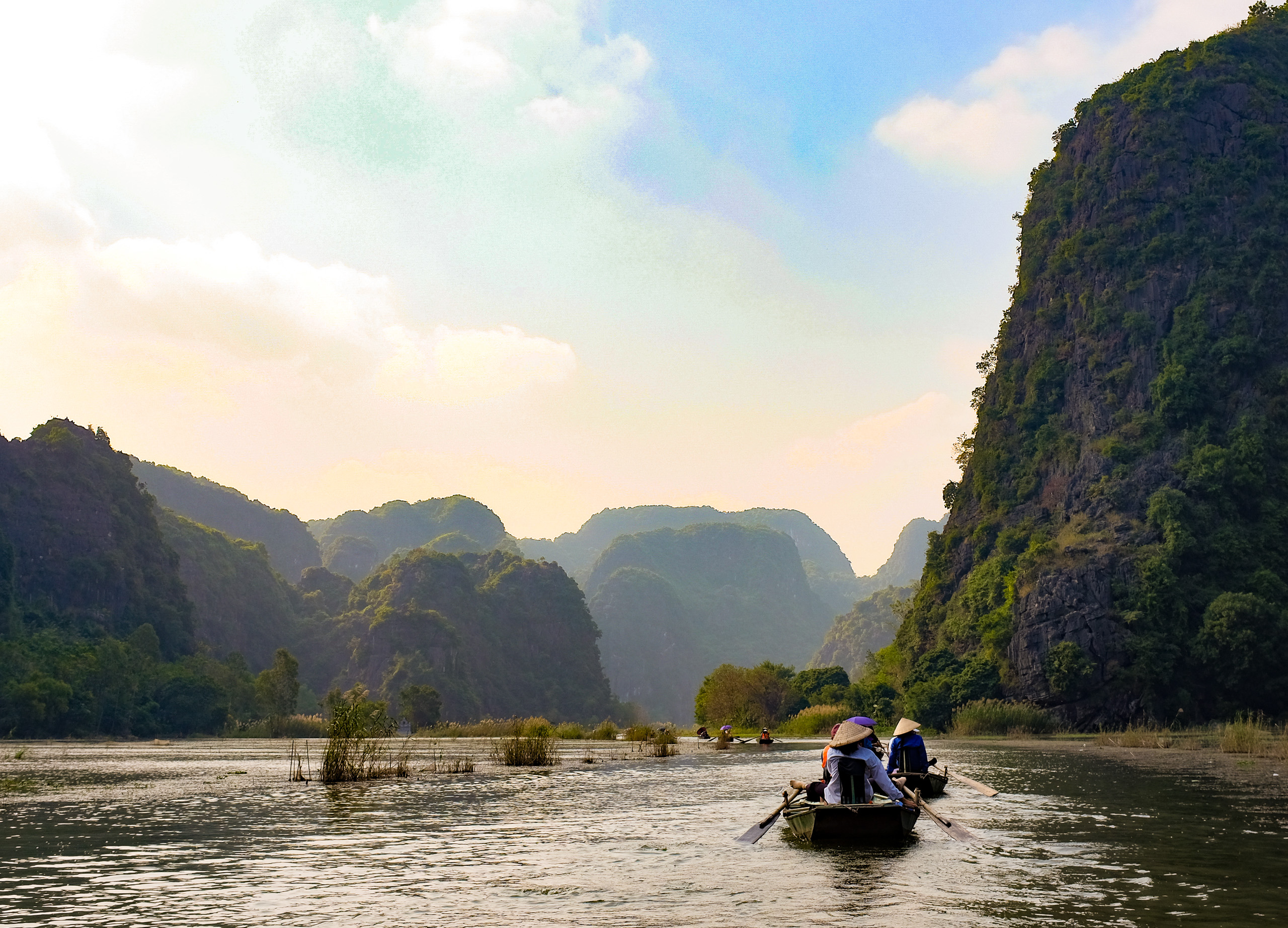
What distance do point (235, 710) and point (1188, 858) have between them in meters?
113

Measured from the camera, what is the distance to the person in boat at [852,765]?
19219 millimetres

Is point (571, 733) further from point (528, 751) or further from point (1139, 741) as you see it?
point (1139, 741)

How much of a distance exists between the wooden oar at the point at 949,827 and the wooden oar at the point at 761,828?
210cm

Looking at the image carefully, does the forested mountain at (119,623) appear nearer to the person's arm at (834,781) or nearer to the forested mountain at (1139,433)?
the forested mountain at (1139,433)

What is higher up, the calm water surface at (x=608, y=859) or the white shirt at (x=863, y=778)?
the white shirt at (x=863, y=778)

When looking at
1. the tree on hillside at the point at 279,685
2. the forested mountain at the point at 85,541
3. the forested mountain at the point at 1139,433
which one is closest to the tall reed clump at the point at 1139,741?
the forested mountain at the point at 1139,433

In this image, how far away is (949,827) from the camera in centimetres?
1916

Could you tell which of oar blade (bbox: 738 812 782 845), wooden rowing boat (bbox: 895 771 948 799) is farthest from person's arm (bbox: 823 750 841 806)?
wooden rowing boat (bbox: 895 771 948 799)

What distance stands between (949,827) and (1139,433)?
78615 mm

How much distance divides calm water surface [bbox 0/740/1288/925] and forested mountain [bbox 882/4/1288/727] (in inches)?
1990

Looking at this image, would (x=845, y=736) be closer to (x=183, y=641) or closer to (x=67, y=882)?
(x=67, y=882)

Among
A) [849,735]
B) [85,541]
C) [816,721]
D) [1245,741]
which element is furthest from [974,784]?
[85,541]

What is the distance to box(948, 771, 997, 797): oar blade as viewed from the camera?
25266mm

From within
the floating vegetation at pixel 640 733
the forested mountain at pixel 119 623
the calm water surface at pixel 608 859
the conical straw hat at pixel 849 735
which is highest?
the forested mountain at pixel 119 623
